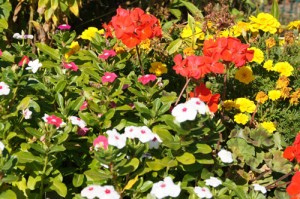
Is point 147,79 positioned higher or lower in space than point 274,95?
higher

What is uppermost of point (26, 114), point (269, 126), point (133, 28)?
point (133, 28)

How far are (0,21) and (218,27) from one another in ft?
4.42

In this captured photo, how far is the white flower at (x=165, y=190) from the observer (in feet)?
7.68

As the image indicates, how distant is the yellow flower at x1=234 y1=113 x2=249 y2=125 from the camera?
131 inches

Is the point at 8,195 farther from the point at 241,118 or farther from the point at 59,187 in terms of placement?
the point at 241,118

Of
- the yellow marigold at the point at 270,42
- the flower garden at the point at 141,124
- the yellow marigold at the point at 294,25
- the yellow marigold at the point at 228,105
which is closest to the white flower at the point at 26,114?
the flower garden at the point at 141,124

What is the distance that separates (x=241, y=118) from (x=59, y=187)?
1.23 meters

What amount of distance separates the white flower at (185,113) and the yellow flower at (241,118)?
94cm

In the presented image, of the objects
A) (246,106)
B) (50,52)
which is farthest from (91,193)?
(246,106)

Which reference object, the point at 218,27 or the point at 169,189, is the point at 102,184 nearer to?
the point at 169,189

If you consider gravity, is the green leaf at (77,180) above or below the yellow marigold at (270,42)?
below

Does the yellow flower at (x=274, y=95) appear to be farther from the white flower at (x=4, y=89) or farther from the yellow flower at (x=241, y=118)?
the white flower at (x=4, y=89)

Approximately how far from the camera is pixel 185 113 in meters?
2.41

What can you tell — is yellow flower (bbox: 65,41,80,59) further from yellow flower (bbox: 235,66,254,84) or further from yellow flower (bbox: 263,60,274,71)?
yellow flower (bbox: 263,60,274,71)
